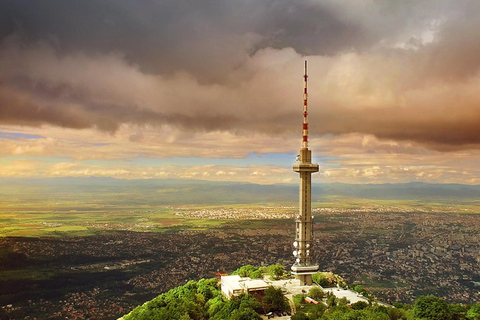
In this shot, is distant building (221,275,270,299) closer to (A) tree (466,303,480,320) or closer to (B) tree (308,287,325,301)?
(B) tree (308,287,325,301)

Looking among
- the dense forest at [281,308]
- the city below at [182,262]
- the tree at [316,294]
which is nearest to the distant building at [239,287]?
the dense forest at [281,308]

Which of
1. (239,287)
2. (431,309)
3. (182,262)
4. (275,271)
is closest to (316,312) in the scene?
(239,287)

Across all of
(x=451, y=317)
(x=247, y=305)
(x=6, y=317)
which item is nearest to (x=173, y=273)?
(x=6, y=317)

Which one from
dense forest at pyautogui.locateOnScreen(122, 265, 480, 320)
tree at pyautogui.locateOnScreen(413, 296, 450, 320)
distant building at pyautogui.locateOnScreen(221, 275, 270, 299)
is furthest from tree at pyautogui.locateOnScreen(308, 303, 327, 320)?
tree at pyautogui.locateOnScreen(413, 296, 450, 320)

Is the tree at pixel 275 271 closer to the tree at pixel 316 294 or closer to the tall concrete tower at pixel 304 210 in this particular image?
the tall concrete tower at pixel 304 210

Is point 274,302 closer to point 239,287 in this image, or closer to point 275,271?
point 239,287

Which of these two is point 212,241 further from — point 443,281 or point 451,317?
point 451,317

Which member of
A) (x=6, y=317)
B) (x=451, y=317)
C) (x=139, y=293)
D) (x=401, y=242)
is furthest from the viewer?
(x=401, y=242)
